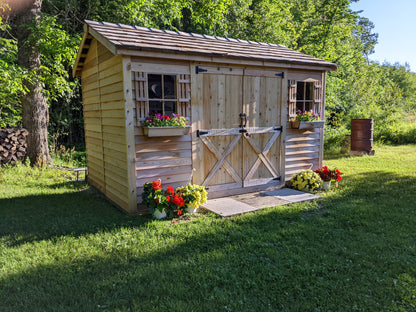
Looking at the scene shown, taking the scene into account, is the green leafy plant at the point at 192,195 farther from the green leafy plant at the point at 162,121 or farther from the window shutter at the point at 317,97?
the window shutter at the point at 317,97

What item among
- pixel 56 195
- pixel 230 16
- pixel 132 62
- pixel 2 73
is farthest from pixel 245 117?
pixel 230 16

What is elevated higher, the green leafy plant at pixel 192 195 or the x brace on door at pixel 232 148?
the x brace on door at pixel 232 148

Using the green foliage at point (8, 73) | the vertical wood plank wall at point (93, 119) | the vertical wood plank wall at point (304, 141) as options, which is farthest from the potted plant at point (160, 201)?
the green foliage at point (8, 73)

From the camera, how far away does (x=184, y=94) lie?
5.63 meters

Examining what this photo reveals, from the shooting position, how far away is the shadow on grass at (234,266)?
9.41ft

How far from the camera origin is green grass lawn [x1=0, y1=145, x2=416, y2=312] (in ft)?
9.48

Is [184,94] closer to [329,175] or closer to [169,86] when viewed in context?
[169,86]

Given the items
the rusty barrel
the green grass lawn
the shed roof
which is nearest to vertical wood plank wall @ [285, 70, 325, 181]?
the shed roof

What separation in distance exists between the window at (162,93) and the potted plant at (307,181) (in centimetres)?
318

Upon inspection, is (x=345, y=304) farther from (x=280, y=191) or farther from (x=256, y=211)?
(x=280, y=191)

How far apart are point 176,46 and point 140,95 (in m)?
1.14

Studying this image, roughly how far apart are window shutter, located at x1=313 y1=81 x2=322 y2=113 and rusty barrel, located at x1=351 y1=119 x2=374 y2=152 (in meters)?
4.59

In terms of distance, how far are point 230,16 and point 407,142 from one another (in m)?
10.8

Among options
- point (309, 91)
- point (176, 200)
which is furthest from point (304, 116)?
point (176, 200)
